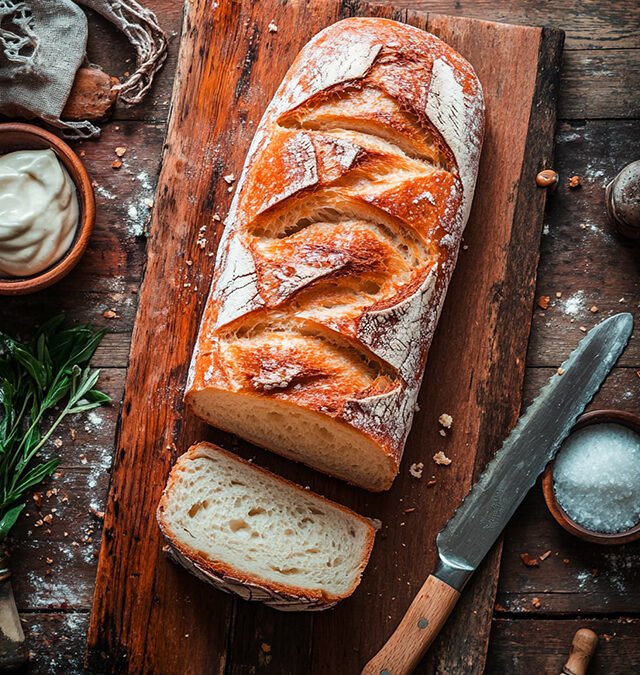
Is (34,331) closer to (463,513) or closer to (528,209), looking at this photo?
(463,513)

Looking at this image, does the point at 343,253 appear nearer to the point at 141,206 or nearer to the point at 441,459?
the point at 441,459

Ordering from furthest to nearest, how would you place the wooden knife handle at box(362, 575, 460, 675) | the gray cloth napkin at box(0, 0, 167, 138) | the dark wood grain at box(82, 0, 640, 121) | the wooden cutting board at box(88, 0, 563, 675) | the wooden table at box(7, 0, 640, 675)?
the dark wood grain at box(82, 0, 640, 121), the gray cloth napkin at box(0, 0, 167, 138), the wooden table at box(7, 0, 640, 675), the wooden cutting board at box(88, 0, 563, 675), the wooden knife handle at box(362, 575, 460, 675)

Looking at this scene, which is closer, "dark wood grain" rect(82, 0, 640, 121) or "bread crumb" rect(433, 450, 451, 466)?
"bread crumb" rect(433, 450, 451, 466)

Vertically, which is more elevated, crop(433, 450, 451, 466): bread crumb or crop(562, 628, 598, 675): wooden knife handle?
crop(433, 450, 451, 466): bread crumb

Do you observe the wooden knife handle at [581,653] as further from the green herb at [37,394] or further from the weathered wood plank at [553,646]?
the green herb at [37,394]

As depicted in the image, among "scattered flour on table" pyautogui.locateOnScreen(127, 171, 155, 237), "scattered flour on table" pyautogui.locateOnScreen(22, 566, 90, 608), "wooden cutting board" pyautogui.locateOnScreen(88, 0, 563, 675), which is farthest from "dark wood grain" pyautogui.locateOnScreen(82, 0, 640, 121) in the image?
"scattered flour on table" pyautogui.locateOnScreen(22, 566, 90, 608)

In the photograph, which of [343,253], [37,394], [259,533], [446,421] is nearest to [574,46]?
[343,253]

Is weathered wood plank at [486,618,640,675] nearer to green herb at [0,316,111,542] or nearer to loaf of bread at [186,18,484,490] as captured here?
loaf of bread at [186,18,484,490]

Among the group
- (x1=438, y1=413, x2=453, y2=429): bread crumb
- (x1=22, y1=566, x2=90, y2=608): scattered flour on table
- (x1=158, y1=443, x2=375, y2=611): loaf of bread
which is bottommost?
(x1=22, y1=566, x2=90, y2=608): scattered flour on table

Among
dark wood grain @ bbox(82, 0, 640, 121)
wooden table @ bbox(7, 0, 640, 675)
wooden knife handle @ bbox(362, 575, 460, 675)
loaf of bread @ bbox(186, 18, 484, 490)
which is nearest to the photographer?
loaf of bread @ bbox(186, 18, 484, 490)
